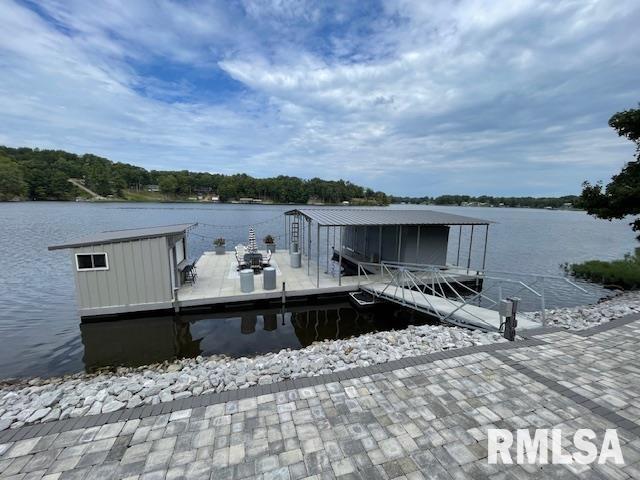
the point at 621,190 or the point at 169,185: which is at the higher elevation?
the point at 169,185

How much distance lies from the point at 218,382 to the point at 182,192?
86.4 meters

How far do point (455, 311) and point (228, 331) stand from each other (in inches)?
238

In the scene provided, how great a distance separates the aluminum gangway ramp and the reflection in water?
882 mm

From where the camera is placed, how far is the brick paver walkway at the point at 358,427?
2.68 meters

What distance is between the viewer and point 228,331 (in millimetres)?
8289

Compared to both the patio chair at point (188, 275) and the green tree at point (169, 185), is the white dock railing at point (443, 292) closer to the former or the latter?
the patio chair at point (188, 275)

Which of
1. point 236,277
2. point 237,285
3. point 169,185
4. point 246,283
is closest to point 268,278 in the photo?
point 246,283

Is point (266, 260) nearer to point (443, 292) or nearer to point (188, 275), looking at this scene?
point (188, 275)

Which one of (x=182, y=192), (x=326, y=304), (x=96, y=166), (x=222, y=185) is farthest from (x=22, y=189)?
(x=326, y=304)

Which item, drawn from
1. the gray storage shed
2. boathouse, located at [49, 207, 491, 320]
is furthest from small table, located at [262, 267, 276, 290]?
the gray storage shed

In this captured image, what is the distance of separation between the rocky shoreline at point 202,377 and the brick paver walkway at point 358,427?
30 cm

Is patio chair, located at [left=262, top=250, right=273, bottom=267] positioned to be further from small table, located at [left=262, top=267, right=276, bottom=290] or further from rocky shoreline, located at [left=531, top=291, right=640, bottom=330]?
rocky shoreline, located at [left=531, top=291, right=640, bottom=330]

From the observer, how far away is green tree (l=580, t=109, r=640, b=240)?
36.1ft

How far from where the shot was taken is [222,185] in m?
76.8
